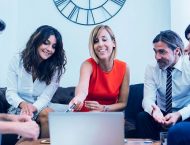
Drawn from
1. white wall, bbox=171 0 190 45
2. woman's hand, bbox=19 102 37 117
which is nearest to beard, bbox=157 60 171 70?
white wall, bbox=171 0 190 45

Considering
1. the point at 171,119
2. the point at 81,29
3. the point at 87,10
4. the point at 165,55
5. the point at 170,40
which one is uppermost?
the point at 87,10

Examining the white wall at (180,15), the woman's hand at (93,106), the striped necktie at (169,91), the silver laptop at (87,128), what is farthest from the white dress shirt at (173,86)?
the silver laptop at (87,128)

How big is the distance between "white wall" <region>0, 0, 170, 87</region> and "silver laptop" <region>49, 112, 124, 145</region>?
6.75ft

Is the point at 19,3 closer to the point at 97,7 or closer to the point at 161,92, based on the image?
the point at 97,7

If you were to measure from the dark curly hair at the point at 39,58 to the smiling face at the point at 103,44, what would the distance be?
1.16 ft

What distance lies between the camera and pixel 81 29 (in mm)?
3416

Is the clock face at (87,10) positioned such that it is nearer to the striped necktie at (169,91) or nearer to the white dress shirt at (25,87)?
the white dress shirt at (25,87)

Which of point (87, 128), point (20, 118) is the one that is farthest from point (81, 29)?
point (87, 128)

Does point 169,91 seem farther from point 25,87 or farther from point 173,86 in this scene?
point 25,87

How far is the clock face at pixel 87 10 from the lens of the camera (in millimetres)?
3393

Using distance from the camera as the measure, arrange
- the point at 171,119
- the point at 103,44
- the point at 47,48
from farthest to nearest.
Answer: the point at 47,48 < the point at 103,44 < the point at 171,119

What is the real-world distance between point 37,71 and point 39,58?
0.11 metres

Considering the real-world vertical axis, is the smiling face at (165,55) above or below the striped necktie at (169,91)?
above

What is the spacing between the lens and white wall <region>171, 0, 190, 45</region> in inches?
120
